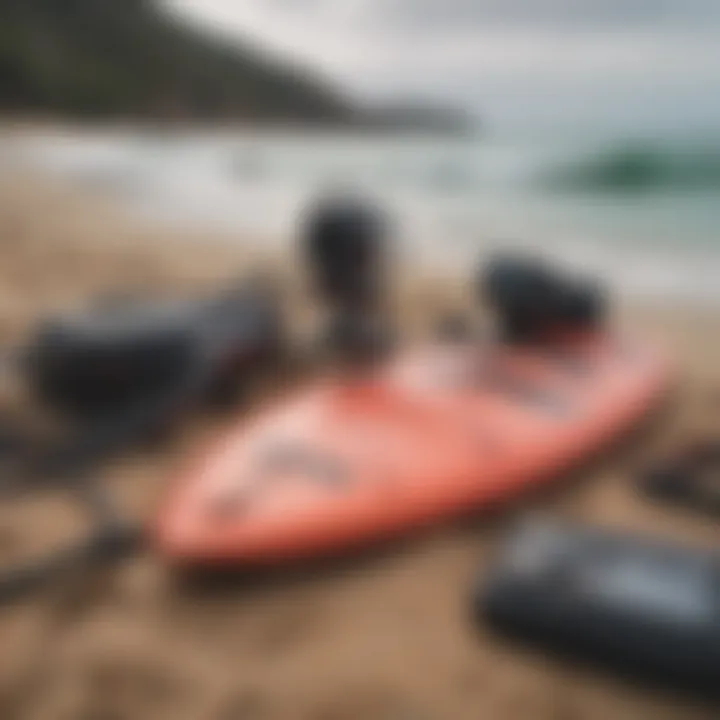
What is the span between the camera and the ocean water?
229 inches

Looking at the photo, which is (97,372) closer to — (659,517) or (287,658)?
Result: (287,658)

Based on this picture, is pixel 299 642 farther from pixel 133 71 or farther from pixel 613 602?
pixel 133 71

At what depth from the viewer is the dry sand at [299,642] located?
142 centimetres

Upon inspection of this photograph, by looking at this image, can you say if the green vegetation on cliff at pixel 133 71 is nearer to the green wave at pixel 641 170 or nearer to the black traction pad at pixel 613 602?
the green wave at pixel 641 170

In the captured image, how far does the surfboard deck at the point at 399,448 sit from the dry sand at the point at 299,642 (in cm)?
6

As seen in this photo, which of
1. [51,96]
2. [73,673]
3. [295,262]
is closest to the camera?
[73,673]

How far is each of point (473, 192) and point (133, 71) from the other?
748 inches

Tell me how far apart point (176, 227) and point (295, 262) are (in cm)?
196

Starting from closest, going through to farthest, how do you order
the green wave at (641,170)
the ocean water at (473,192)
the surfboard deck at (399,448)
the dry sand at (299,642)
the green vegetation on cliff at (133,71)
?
the dry sand at (299,642)
the surfboard deck at (399,448)
the ocean water at (473,192)
the green wave at (641,170)
the green vegetation on cliff at (133,71)

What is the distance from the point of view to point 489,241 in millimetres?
6445

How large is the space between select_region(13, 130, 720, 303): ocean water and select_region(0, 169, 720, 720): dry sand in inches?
52.8

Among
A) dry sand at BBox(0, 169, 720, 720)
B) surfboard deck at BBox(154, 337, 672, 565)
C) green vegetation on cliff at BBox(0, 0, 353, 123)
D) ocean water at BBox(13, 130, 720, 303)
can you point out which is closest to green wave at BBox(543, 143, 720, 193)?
ocean water at BBox(13, 130, 720, 303)

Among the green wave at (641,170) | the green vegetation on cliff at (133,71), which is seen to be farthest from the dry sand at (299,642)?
the green vegetation on cliff at (133,71)

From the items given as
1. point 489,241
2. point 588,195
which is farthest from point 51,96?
point 489,241
